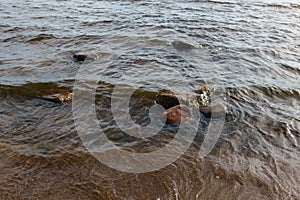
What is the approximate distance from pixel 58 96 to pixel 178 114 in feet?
7.56

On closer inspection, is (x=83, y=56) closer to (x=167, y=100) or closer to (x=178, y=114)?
(x=167, y=100)

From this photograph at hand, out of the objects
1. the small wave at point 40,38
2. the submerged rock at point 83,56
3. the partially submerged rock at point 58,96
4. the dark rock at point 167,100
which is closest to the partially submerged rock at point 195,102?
the dark rock at point 167,100

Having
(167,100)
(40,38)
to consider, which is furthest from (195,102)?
(40,38)

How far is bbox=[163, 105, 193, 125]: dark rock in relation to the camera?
5105 mm

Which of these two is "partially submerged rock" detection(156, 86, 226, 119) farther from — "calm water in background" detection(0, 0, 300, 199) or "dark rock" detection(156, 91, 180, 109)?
"calm water in background" detection(0, 0, 300, 199)

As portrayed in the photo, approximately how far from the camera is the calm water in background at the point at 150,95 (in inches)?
151

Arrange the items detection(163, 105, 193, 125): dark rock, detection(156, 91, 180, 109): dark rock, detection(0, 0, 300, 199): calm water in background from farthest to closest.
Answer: detection(156, 91, 180, 109): dark rock, detection(163, 105, 193, 125): dark rock, detection(0, 0, 300, 199): calm water in background

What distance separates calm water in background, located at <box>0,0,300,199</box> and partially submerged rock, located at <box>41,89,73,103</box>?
137mm

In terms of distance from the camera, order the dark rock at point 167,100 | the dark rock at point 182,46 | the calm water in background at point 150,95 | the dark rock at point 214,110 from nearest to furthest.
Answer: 1. the calm water in background at point 150,95
2. the dark rock at point 214,110
3. the dark rock at point 167,100
4. the dark rock at point 182,46

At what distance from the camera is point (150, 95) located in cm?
597

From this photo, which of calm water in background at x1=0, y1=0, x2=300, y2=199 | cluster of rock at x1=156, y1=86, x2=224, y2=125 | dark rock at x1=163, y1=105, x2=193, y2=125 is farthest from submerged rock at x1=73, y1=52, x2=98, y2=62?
dark rock at x1=163, y1=105, x2=193, y2=125

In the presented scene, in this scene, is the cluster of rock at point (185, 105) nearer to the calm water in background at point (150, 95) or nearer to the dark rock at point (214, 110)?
the dark rock at point (214, 110)

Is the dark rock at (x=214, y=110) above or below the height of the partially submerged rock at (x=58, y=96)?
below

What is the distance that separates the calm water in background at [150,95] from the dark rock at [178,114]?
38 cm
